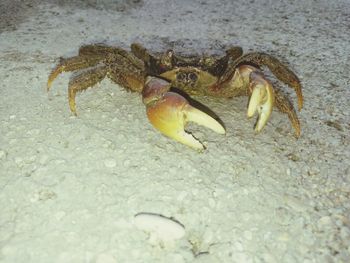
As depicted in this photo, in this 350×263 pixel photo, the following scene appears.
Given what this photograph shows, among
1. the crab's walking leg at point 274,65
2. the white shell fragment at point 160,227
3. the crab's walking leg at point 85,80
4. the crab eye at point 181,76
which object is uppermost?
the crab's walking leg at point 274,65

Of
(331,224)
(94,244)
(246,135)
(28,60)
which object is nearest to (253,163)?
(246,135)

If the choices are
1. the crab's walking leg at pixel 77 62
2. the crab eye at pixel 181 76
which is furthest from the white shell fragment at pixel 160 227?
the crab's walking leg at pixel 77 62

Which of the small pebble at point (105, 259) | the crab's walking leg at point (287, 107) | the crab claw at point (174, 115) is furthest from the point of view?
the crab's walking leg at point (287, 107)

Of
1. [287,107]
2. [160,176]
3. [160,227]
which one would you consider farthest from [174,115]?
[287,107]

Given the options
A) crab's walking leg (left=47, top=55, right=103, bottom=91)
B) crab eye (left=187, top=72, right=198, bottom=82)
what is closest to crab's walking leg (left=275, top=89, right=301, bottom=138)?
crab eye (left=187, top=72, right=198, bottom=82)

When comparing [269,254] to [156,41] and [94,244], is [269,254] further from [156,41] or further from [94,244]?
[156,41]

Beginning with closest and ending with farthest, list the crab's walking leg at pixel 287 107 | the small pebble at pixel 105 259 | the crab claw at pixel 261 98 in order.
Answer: the small pebble at pixel 105 259 → the crab claw at pixel 261 98 → the crab's walking leg at pixel 287 107

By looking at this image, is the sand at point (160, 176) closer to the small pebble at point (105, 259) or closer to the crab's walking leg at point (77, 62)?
the small pebble at point (105, 259)
